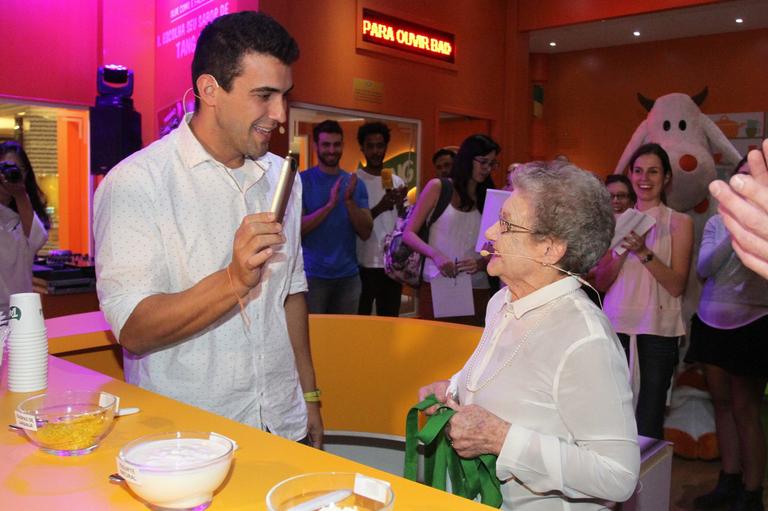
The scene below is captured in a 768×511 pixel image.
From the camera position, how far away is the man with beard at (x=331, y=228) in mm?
4367

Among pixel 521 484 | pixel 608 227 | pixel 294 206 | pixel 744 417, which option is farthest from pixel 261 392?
pixel 744 417

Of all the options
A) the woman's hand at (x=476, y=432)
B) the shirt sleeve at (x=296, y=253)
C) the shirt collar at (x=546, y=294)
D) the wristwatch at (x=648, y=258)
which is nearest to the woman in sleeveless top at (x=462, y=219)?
the wristwatch at (x=648, y=258)

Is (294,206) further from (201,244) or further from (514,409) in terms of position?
(514,409)

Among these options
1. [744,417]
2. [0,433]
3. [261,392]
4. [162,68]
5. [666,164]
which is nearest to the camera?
[0,433]

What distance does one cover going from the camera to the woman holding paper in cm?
327

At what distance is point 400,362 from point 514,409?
153cm

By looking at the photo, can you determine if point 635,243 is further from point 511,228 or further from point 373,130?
point 373,130

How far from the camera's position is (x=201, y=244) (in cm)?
178

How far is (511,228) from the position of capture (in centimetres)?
174

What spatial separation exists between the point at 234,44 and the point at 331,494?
3.86ft

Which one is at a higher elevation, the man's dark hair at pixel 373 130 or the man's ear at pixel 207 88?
the man's dark hair at pixel 373 130

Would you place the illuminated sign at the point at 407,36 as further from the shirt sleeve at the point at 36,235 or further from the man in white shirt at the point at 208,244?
the man in white shirt at the point at 208,244

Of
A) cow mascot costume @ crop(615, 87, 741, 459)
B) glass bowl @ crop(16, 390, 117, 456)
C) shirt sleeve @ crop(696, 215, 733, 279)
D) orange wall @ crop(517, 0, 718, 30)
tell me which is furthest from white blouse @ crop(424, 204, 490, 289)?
orange wall @ crop(517, 0, 718, 30)

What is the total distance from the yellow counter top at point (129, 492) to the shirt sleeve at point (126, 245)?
0.83 ft
